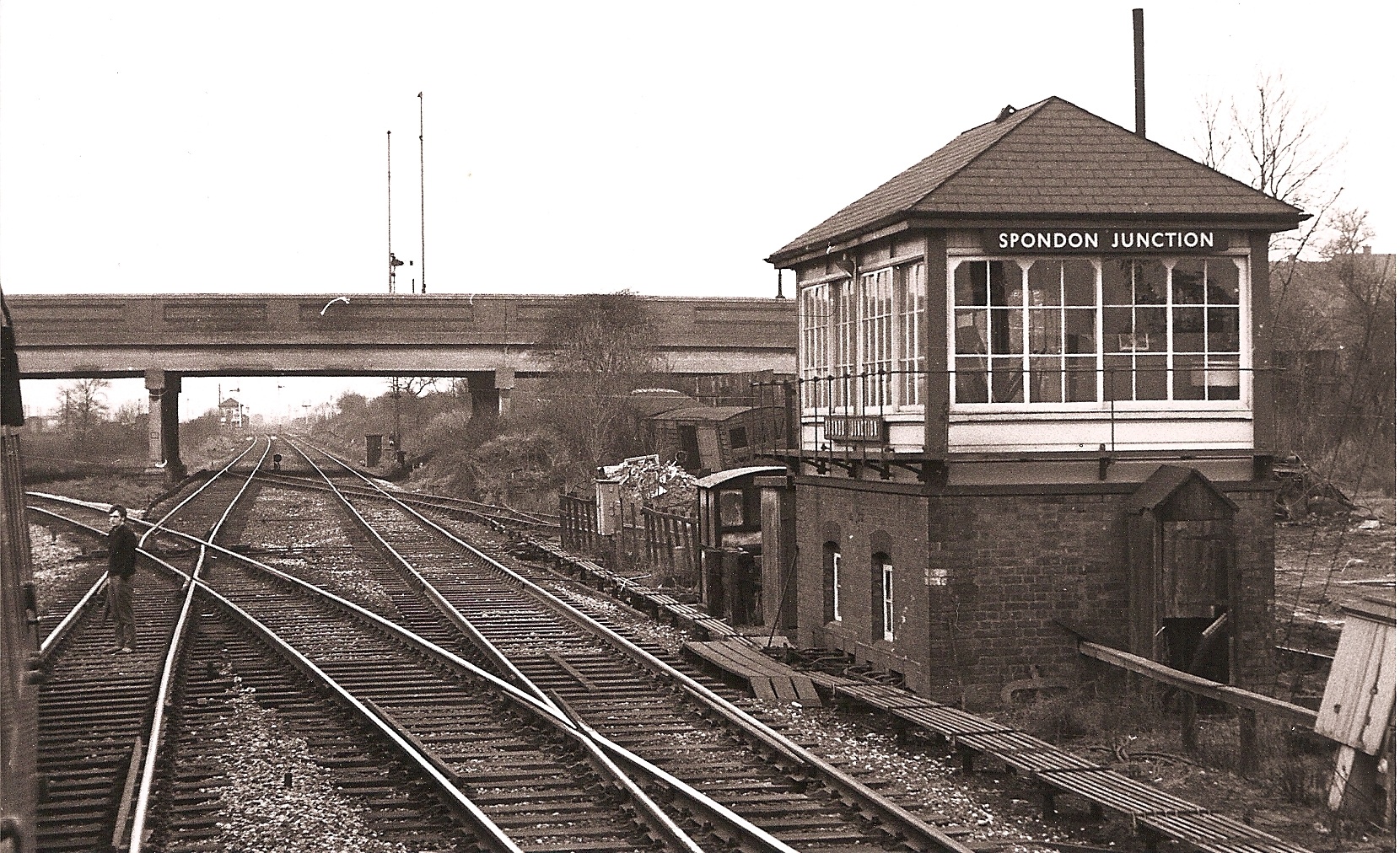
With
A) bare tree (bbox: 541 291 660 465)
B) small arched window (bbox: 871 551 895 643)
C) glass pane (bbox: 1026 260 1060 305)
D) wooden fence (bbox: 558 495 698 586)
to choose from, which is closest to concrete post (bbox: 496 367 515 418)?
bare tree (bbox: 541 291 660 465)

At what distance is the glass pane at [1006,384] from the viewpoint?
14586mm

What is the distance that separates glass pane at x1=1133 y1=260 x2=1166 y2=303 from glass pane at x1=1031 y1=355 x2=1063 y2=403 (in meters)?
1.02

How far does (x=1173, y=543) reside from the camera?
13.7 m

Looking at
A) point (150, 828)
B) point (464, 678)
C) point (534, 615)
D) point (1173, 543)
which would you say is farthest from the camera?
point (534, 615)

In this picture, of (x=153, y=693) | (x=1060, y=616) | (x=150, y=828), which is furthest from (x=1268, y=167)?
(x=150, y=828)

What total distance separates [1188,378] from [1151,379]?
40 cm

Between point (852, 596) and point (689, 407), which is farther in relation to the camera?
point (689, 407)

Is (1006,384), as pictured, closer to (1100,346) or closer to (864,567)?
(1100,346)

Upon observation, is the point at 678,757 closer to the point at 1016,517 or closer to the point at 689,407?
the point at 1016,517

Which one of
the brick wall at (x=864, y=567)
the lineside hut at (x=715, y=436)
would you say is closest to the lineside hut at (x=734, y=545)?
A: the brick wall at (x=864, y=567)

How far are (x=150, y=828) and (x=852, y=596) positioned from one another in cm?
831

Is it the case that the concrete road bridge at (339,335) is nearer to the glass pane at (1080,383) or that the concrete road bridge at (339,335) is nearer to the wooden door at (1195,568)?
the glass pane at (1080,383)

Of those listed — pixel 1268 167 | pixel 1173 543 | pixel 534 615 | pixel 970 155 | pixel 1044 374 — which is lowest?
pixel 534 615

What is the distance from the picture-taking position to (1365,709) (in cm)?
946
